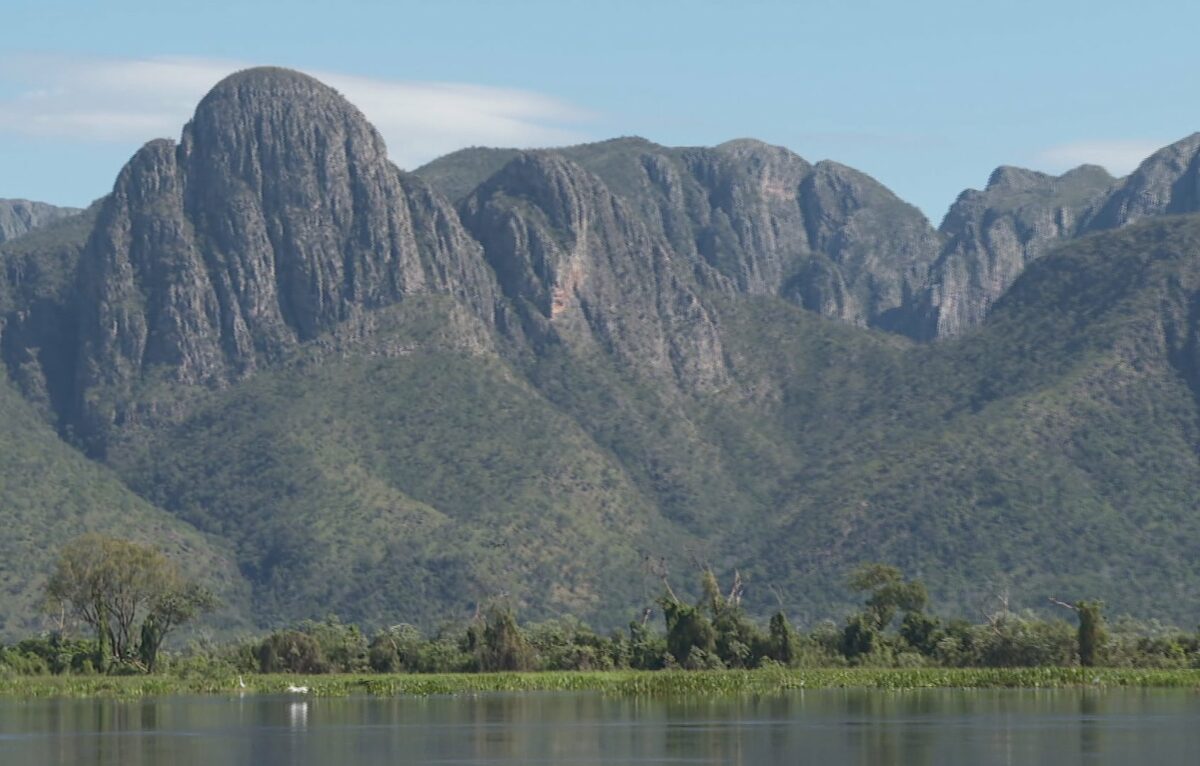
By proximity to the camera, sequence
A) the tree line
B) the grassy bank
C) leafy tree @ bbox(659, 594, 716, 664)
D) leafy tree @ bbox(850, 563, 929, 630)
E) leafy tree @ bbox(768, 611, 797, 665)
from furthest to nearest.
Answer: leafy tree @ bbox(850, 563, 929, 630) → the tree line → leafy tree @ bbox(768, 611, 797, 665) → leafy tree @ bbox(659, 594, 716, 664) → the grassy bank

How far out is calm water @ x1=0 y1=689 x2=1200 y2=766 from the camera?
8394 centimetres

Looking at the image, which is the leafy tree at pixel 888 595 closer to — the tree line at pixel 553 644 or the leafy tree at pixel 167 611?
the tree line at pixel 553 644

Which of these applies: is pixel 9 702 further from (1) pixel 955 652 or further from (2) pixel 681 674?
(1) pixel 955 652

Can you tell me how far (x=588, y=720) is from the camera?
106 m

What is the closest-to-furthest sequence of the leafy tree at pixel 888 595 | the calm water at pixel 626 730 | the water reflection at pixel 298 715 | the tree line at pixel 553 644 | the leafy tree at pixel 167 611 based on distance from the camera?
the calm water at pixel 626 730, the water reflection at pixel 298 715, the tree line at pixel 553 644, the leafy tree at pixel 167 611, the leafy tree at pixel 888 595

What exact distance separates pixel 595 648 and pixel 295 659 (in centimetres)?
2128

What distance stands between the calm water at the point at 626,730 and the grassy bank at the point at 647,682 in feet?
20.8

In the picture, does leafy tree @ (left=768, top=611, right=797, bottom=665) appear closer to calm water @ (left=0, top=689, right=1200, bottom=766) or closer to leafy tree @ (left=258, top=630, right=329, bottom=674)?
calm water @ (left=0, top=689, right=1200, bottom=766)

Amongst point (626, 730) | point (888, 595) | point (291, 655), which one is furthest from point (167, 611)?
point (626, 730)

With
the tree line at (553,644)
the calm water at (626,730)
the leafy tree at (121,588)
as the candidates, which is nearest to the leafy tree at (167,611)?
the leafy tree at (121,588)

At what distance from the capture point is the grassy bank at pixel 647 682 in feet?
446

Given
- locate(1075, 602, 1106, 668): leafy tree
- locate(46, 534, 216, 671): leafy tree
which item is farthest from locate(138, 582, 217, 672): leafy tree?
locate(1075, 602, 1106, 668): leafy tree

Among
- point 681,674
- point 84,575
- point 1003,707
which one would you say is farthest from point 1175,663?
point 84,575

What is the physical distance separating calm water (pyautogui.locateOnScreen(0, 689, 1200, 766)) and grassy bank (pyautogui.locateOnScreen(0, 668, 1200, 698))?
249 inches
